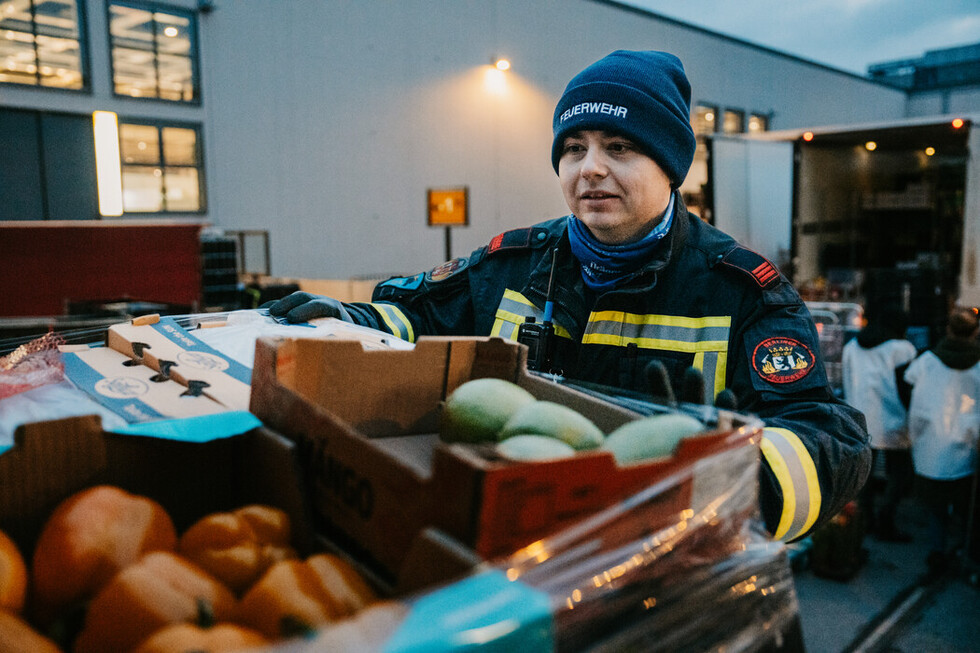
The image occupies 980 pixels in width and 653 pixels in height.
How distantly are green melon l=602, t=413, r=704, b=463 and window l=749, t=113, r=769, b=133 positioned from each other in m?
22.7

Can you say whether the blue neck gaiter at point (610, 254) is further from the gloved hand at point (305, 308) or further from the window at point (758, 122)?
the window at point (758, 122)

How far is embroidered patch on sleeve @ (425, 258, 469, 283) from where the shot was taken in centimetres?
247

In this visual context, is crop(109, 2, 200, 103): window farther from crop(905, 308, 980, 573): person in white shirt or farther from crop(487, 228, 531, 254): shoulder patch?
crop(905, 308, 980, 573): person in white shirt

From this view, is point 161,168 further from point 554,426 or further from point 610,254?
point 554,426

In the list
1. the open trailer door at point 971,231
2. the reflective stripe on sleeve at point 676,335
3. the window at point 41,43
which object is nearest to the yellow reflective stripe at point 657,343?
the reflective stripe on sleeve at point 676,335

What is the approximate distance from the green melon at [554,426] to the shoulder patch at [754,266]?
3.28ft

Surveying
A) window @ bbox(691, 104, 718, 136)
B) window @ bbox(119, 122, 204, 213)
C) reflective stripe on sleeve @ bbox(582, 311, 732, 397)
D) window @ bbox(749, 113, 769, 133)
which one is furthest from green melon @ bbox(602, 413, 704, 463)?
window @ bbox(749, 113, 769, 133)

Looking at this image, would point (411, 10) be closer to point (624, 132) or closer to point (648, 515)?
point (624, 132)

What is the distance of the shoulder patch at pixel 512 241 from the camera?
236 centimetres

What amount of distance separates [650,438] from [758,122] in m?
23.5

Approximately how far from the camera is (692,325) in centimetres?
192

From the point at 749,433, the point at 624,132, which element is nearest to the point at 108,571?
the point at 749,433

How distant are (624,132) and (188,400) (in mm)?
1279

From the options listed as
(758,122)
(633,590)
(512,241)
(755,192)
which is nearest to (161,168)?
(755,192)
